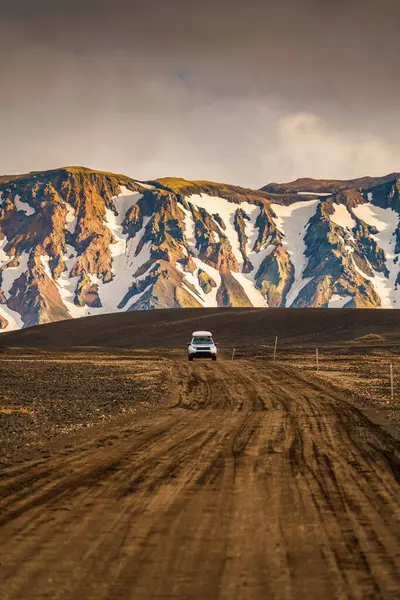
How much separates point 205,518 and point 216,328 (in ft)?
439

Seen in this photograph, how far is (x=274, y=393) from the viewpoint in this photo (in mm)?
30609

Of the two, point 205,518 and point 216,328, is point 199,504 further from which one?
point 216,328

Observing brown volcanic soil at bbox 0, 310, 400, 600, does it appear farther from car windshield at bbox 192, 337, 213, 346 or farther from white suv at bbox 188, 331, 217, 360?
car windshield at bbox 192, 337, 213, 346

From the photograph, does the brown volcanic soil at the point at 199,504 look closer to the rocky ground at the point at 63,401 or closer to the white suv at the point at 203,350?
the rocky ground at the point at 63,401

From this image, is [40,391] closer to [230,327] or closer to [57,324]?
[230,327]

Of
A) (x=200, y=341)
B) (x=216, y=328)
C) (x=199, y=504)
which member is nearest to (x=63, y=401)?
(x=199, y=504)

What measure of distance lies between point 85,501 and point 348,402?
17584 mm

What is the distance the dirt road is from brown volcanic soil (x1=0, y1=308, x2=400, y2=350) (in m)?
98.2

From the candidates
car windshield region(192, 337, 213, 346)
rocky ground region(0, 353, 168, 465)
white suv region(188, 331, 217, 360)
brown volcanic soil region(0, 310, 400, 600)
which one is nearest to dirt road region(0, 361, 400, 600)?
brown volcanic soil region(0, 310, 400, 600)

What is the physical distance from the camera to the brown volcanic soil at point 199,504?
7.07 metres

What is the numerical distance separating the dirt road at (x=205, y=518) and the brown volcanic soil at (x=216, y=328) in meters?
98.2

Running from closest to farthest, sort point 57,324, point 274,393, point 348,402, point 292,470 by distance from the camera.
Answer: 1. point 292,470
2. point 348,402
3. point 274,393
4. point 57,324

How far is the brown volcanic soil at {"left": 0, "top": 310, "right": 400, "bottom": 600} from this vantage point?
707 centimetres

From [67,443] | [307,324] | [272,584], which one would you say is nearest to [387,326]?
[307,324]
